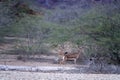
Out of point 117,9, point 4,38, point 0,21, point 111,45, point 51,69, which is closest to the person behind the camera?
point 51,69

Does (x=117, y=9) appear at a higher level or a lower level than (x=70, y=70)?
higher

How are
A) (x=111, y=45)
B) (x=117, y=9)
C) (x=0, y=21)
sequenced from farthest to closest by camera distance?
1. (x=0, y=21)
2. (x=117, y=9)
3. (x=111, y=45)

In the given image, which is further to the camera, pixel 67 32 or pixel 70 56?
pixel 67 32

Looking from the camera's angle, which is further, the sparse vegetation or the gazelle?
the gazelle

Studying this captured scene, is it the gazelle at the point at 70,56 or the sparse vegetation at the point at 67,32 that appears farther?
the gazelle at the point at 70,56

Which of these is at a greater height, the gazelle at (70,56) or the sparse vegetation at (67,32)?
the sparse vegetation at (67,32)

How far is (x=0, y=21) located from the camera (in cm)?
2055

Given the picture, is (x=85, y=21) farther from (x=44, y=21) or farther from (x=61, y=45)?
(x=44, y=21)

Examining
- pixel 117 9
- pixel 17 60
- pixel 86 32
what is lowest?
pixel 17 60

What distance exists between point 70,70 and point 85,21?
4.50 m

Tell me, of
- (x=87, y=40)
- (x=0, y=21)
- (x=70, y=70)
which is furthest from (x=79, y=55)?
(x=0, y=21)

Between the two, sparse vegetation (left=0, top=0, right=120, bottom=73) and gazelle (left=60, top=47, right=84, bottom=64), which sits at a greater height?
sparse vegetation (left=0, top=0, right=120, bottom=73)

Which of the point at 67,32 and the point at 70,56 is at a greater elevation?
the point at 67,32

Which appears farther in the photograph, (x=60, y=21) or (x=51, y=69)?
(x=60, y=21)
